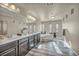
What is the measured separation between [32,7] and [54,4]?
489 millimetres

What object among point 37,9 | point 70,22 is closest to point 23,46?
point 37,9

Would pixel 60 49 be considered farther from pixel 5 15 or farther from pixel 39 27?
pixel 5 15

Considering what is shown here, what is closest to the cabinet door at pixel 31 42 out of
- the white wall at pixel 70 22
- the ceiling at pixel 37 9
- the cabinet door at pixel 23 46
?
the cabinet door at pixel 23 46

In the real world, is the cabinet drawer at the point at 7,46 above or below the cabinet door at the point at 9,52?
above

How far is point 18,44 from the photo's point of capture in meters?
2.33

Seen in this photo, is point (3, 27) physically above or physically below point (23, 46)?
above

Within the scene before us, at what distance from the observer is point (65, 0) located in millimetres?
2264

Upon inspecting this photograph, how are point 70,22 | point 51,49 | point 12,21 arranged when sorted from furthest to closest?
point 70,22 < point 51,49 < point 12,21

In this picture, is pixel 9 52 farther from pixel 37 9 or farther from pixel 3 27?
pixel 37 9

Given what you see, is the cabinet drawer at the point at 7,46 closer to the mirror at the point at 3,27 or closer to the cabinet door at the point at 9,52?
the cabinet door at the point at 9,52

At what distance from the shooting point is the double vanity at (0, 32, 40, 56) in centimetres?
195

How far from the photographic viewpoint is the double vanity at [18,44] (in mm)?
1952

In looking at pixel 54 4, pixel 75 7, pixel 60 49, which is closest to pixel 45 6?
pixel 54 4

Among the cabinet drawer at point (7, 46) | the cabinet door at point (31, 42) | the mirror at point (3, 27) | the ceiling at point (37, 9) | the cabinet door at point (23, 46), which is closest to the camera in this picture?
the cabinet drawer at point (7, 46)
